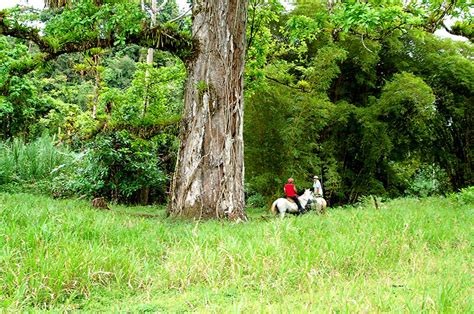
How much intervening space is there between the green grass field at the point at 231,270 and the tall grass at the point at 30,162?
22.2 feet

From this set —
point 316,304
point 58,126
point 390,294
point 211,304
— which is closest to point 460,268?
point 390,294

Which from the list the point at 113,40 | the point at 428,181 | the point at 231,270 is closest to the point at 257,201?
the point at 113,40

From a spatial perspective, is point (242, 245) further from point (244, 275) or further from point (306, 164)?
point (306, 164)

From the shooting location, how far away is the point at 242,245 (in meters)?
3.47

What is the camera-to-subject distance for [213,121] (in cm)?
602

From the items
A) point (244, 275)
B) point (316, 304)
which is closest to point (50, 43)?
point (244, 275)

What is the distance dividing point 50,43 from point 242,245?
4556mm

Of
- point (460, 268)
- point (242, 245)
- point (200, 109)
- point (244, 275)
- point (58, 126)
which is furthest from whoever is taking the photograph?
point (58, 126)

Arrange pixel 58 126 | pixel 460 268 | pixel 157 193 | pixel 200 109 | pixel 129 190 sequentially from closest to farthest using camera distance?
1. pixel 460 268
2. pixel 200 109
3. pixel 129 190
4. pixel 157 193
5. pixel 58 126

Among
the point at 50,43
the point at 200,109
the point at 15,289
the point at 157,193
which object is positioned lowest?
the point at 157,193

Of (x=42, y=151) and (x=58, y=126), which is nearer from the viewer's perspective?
(x=42, y=151)

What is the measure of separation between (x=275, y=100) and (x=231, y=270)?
787 centimetres

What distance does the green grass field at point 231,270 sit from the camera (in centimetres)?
239

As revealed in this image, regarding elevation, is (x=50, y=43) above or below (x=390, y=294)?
above
